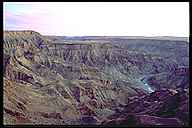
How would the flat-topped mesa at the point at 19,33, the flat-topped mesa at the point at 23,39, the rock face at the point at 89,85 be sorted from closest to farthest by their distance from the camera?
the rock face at the point at 89,85, the flat-topped mesa at the point at 23,39, the flat-topped mesa at the point at 19,33

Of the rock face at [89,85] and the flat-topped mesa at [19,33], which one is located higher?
the flat-topped mesa at [19,33]

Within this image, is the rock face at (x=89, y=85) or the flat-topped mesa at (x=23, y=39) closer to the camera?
the rock face at (x=89, y=85)

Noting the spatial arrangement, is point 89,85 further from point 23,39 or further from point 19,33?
point 19,33

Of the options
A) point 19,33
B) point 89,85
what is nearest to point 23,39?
point 19,33

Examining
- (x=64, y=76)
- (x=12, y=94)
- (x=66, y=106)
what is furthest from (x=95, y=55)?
(x=12, y=94)

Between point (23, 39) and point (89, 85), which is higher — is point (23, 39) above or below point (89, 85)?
above

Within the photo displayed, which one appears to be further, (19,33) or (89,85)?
(19,33)

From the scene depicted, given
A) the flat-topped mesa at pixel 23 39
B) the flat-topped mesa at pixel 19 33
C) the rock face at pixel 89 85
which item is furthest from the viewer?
the flat-topped mesa at pixel 19 33

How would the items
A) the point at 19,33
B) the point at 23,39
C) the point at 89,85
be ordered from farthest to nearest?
the point at 19,33 → the point at 23,39 → the point at 89,85

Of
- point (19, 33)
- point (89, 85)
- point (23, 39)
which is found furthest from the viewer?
point (19, 33)

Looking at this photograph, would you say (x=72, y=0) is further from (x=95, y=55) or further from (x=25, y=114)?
(x=95, y=55)
